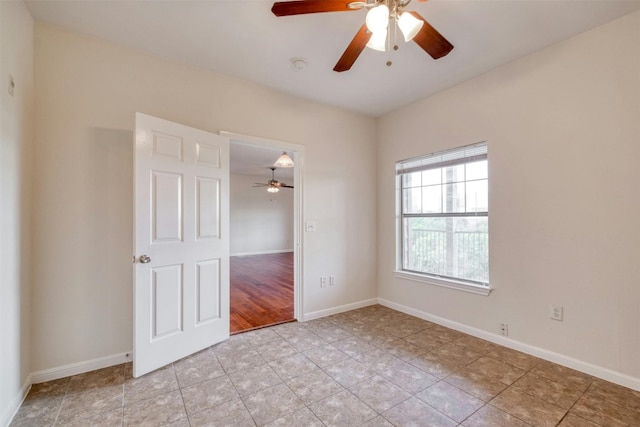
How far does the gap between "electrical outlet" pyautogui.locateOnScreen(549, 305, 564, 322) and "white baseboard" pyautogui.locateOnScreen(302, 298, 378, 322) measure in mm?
1988

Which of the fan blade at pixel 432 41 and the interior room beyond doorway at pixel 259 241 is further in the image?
the interior room beyond doorway at pixel 259 241

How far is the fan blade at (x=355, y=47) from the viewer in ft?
5.41

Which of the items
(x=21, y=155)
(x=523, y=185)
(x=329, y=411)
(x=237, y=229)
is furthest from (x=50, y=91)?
(x=237, y=229)

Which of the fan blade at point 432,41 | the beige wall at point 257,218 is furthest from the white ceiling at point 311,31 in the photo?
the beige wall at point 257,218

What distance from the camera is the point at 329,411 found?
1724mm

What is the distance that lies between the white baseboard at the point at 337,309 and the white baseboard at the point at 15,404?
2.26 metres

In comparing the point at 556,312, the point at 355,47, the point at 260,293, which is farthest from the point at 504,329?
the point at 260,293

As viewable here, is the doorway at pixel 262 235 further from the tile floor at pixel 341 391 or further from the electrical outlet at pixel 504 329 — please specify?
the electrical outlet at pixel 504 329

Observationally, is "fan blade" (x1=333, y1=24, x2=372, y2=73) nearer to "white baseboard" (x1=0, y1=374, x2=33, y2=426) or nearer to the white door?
the white door

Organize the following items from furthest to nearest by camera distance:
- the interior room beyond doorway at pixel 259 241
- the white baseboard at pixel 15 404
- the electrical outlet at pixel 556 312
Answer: the interior room beyond doorway at pixel 259 241 → the electrical outlet at pixel 556 312 → the white baseboard at pixel 15 404

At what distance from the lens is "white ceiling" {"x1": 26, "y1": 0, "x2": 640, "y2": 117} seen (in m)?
1.91

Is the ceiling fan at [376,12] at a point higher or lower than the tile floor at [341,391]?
higher

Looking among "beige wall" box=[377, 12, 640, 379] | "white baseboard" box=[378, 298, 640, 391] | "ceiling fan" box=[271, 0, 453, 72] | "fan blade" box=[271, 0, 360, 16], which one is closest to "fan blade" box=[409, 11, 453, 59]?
"ceiling fan" box=[271, 0, 453, 72]

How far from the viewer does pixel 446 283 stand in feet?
10.1
